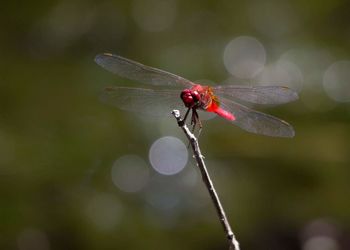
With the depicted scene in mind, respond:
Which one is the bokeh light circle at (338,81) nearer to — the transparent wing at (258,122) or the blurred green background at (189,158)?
the blurred green background at (189,158)

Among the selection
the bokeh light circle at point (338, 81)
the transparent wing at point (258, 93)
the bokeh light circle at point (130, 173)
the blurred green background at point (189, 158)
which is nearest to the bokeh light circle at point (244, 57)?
the blurred green background at point (189, 158)

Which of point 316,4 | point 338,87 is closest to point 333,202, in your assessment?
point 338,87

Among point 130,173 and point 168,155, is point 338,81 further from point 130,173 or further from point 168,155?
point 130,173

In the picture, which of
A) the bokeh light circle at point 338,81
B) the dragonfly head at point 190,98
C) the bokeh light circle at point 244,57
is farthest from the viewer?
the bokeh light circle at point 244,57

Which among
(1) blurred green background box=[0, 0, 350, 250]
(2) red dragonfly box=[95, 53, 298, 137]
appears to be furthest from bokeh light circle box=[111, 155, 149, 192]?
(2) red dragonfly box=[95, 53, 298, 137]

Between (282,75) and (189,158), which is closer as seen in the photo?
(189,158)

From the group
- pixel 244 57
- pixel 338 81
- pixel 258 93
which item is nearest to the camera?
pixel 258 93

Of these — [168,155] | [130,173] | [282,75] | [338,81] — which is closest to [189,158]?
[168,155]

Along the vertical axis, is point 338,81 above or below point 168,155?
above
